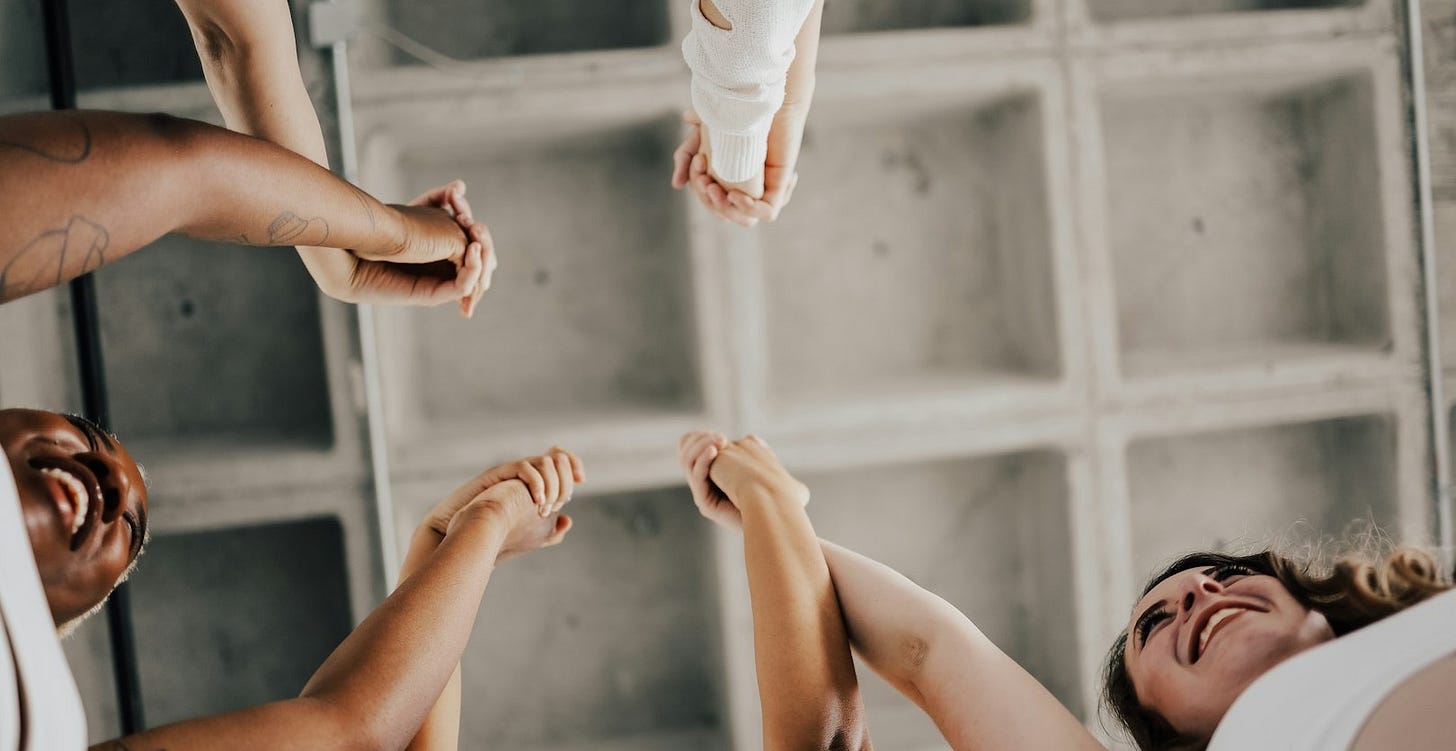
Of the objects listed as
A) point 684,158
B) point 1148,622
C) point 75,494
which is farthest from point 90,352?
point 1148,622

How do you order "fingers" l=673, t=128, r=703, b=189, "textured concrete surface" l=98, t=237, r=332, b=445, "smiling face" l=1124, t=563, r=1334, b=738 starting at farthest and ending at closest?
"textured concrete surface" l=98, t=237, r=332, b=445 → "fingers" l=673, t=128, r=703, b=189 → "smiling face" l=1124, t=563, r=1334, b=738

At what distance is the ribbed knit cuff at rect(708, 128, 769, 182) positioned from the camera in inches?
48.1

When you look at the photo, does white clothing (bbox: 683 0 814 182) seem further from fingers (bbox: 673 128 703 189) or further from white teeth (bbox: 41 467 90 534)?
white teeth (bbox: 41 467 90 534)

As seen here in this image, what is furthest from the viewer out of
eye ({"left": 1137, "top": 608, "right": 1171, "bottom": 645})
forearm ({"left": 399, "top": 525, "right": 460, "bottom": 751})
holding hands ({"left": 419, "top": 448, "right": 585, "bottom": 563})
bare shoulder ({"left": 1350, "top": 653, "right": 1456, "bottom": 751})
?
holding hands ({"left": 419, "top": 448, "right": 585, "bottom": 563})

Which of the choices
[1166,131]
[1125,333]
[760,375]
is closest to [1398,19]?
[1166,131]

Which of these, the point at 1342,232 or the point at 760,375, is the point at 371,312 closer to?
the point at 760,375

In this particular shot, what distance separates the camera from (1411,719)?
2.64 ft

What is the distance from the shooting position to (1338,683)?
2.80ft

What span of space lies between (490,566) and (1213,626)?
2.94 feet

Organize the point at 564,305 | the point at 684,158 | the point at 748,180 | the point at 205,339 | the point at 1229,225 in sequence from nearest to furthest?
1. the point at 748,180
2. the point at 684,158
3. the point at 205,339
4. the point at 564,305
5. the point at 1229,225

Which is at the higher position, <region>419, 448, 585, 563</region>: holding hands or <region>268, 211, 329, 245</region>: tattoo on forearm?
<region>268, 211, 329, 245</region>: tattoo on forearm

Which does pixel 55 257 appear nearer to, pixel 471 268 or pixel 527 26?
pixel 471 268

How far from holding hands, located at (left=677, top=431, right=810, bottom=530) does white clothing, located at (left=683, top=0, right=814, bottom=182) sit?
0.49 m

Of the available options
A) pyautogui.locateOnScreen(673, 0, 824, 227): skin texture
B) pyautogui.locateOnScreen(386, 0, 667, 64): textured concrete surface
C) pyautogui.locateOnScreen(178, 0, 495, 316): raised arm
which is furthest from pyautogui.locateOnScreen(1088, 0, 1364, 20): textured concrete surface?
pyautogui.locateOnScreen(178, 0, 495, 316): raised arm
